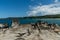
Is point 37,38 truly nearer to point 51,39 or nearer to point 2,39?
point 51,39

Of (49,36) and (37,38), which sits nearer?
(37,38)

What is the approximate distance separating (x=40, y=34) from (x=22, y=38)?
226 cm

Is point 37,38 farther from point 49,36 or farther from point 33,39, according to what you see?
point 49,36

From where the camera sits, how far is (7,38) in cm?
2031

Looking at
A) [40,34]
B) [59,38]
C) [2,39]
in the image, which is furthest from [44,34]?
[2,39]

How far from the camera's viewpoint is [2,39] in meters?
20.0

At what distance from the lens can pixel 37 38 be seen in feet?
61.8

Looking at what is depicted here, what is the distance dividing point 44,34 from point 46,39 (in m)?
1.58

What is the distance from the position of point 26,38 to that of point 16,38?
46.4 inches

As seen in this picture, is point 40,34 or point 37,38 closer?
point 37,38

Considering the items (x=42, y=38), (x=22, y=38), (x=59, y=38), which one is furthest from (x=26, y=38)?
(x=59, y=38)

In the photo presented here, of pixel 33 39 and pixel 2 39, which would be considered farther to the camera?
pixel 2 39

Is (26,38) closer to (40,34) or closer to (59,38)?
(40,34)

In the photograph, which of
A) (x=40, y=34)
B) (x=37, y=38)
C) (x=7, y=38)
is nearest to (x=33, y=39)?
(x=37, y=38)
